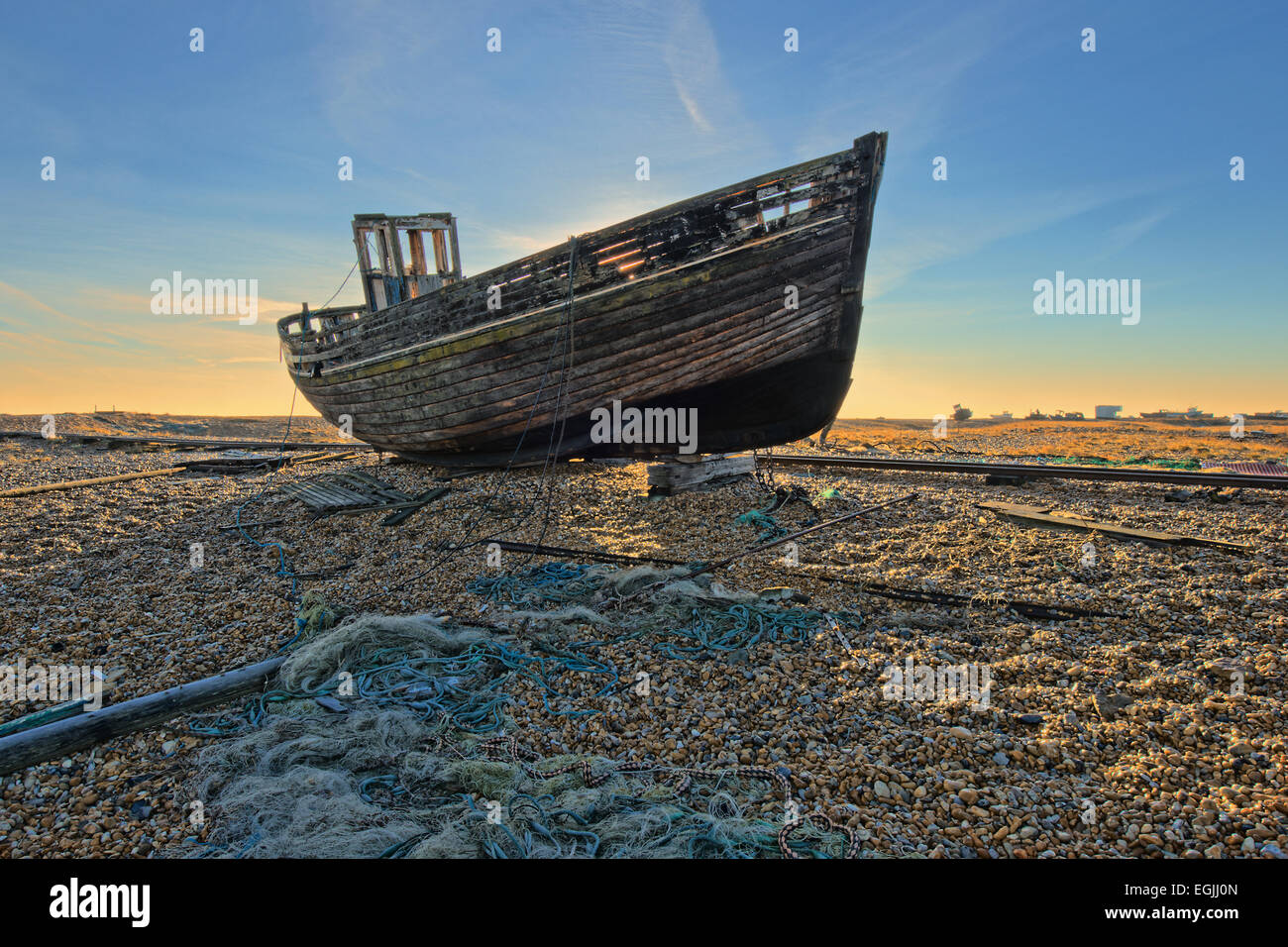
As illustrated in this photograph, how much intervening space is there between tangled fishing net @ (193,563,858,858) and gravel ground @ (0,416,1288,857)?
18cm

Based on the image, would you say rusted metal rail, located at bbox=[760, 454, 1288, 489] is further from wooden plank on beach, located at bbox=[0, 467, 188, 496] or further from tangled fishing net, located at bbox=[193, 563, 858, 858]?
wooden plank on beach, located at bbox=[0, 467, 188, 496]

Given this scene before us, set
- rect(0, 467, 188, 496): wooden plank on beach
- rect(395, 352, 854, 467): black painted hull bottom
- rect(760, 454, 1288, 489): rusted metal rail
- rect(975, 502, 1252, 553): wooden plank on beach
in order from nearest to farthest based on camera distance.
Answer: rect(975, 502, 1252, 553): wooden plank on beach
rect(760, 454, 1288, 489): rusted metal rail
rect(395, 352, 854, 467): black painted hull bottom
rect(0, 467, 188, 496): wooden plank on beach

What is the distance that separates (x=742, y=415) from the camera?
9.32 metres

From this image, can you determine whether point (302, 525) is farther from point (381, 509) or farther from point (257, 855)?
point (257, 855)

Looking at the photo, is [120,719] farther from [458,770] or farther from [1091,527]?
[1091,527]

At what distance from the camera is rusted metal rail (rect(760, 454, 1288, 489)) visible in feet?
28.4

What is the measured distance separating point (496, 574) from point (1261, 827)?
5.49 m

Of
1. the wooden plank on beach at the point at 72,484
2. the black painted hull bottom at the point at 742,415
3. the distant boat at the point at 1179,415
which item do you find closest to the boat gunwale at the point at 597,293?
the black painted hull bottom at the point at 742,415

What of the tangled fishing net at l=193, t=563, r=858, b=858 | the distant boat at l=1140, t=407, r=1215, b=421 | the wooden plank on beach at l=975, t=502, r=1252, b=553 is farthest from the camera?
the distant boat at l=1140, t=407, r=1215, b=421

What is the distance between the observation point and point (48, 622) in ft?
16.8

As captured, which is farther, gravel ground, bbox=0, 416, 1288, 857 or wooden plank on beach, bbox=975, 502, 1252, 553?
wooden plank on beach, bbox=975, 502, 1252, 553

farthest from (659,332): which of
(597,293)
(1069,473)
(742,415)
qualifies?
(1069,473)

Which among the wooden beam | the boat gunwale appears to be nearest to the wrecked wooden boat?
the boat gunwale

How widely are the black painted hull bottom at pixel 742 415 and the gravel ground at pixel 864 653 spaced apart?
0.72m
